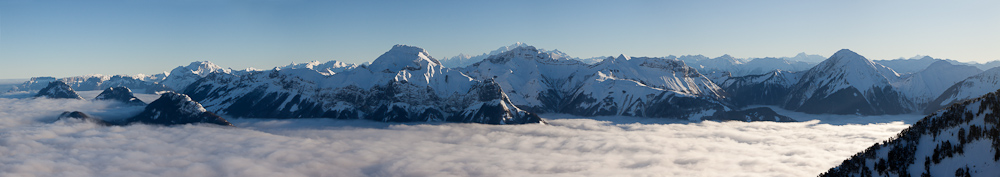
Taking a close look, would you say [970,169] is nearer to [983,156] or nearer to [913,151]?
[983,156]

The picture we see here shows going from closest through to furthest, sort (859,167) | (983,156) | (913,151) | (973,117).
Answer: (983,156)
(973,117)
(913,151)
(859,167)

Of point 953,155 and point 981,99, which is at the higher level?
point 981,99

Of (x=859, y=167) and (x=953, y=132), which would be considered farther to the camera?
(x=859, y=167)

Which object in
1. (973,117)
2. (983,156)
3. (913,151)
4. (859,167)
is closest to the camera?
(983,156)

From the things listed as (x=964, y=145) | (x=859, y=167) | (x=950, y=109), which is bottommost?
(x=859, y=167)

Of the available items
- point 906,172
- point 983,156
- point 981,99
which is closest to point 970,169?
point 983,156

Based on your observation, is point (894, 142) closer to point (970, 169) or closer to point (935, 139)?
point (935, 139)
